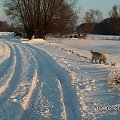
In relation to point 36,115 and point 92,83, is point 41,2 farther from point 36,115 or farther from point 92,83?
point 36,115

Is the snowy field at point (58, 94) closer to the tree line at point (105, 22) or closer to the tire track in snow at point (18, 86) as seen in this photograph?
the tire track in snow at point (18, 86)

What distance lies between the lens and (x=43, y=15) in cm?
5534

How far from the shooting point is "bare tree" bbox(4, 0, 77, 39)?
5403 cm

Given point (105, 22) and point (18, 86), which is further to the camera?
point (105, 22)

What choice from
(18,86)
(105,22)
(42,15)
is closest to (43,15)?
(42,15)

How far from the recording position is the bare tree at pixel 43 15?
177 feet

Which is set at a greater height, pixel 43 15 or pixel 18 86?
pixel 43 15

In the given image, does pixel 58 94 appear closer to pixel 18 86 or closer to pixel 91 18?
pixel 18 86

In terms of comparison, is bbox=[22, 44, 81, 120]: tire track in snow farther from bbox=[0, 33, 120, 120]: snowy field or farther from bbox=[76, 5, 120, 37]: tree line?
bbox=[76, 5, 120, 37]: tree line

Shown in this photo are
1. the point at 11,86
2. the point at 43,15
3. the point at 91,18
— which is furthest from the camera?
the point at 91,18

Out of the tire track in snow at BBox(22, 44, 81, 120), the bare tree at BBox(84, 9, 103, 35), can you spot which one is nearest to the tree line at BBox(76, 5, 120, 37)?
the bare tree at BBox(84, 9, 103, 35)

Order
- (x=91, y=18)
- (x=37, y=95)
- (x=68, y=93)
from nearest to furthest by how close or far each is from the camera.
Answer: (x=37, y=95) < (x=68, y=93) < (x=91, y=18)

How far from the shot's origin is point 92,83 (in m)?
11.6

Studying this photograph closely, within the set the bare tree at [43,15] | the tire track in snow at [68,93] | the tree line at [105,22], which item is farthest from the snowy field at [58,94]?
the tree line at [105,22]
